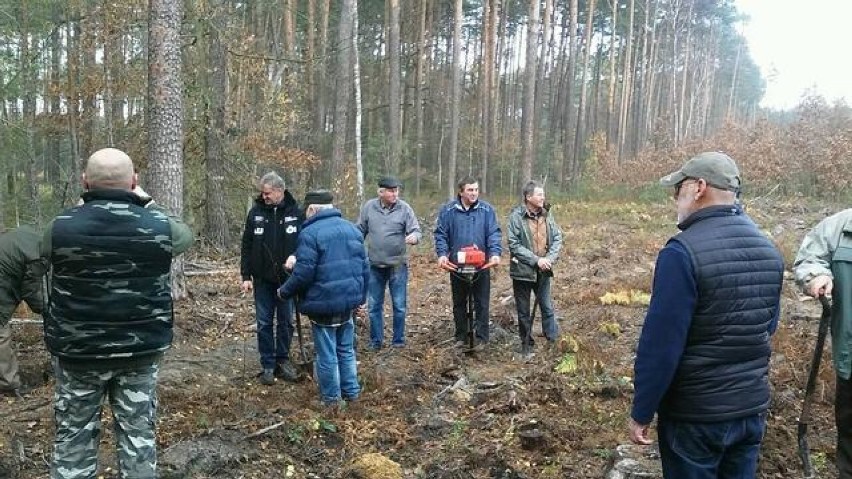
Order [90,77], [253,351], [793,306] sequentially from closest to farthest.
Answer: [253,351] < [793,306] < [90,77]

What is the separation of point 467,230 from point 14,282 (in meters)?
4.56

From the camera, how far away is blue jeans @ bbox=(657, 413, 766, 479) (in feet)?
9.00

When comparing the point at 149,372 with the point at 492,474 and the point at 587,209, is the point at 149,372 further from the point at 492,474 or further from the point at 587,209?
the point at 587,209

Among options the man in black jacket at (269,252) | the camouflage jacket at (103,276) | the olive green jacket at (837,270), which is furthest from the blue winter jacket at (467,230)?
the camouflage jacket at (103,276)

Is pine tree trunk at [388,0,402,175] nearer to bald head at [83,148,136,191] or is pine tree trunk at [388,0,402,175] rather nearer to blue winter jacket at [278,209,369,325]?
blue winter jacket at [278,209,369,325]

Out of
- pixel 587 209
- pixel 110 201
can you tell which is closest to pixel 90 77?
pixel 110 201

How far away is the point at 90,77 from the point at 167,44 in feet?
21.3

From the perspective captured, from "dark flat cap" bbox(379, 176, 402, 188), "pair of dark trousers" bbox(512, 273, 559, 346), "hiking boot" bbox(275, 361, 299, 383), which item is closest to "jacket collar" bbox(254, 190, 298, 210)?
"dark flat cap" bbox(379, 176, 402, 188)

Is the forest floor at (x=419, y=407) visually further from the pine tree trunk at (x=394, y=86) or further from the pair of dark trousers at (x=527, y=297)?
the pine tree trunk at (x=394, y=86)

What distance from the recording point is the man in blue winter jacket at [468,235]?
736 centimetres

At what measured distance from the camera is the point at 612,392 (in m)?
5.83

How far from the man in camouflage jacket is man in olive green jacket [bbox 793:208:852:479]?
12.2 ft

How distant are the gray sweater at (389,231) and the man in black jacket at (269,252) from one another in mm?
1371

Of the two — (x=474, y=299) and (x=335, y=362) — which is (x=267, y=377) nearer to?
(x=335, y=362)
